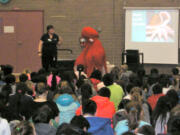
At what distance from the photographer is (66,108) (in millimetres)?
4203

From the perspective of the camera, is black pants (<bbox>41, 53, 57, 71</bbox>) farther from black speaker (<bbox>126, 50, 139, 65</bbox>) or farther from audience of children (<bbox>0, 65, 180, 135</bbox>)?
audience of children (<bbox>0, 65, 180, 135</bbox>)

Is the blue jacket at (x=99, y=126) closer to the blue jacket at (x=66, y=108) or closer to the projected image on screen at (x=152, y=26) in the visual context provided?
the blue jacket at (x=66, y=108)

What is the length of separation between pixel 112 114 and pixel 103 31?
7.39 m

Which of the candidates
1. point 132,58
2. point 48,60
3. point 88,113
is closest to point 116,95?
point 88,113

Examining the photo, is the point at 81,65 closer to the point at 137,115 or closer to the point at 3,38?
the point at 137,115

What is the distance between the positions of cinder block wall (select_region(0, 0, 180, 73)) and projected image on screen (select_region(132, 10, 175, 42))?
12.7 inches

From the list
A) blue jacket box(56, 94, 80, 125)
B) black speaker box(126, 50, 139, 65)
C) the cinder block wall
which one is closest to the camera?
blue jacket box(56, 94, 80, 125)

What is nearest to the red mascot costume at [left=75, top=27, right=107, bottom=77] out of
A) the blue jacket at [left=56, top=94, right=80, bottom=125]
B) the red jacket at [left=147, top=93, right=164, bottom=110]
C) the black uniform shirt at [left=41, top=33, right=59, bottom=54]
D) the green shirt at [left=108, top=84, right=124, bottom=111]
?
the black uniform shirt at [left=41, top=33, right=59, bottom=54]

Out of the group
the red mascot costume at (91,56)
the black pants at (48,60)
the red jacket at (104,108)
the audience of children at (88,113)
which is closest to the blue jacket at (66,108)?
the audience of children at (88,113)

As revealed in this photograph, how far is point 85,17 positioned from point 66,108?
7.54m

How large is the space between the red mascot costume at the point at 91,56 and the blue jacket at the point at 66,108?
12.1 feet

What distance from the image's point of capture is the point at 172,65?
36.4 ft

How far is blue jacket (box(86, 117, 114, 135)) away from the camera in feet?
11.4

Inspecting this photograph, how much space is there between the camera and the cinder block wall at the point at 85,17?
11344 millimetres
